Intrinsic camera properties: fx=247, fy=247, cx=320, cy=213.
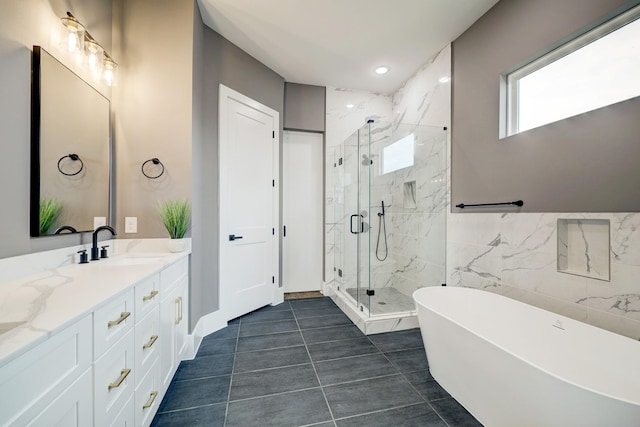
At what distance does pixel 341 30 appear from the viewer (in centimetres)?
247

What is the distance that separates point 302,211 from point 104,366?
2873mm

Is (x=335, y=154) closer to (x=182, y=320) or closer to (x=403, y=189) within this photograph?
(x=403, y=189)

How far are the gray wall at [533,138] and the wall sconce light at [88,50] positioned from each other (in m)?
3.08

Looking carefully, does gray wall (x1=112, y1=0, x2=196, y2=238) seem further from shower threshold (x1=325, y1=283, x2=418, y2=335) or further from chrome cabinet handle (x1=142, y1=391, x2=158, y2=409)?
shower threshold (x1=325, y1=283, x2=418, y2=335)

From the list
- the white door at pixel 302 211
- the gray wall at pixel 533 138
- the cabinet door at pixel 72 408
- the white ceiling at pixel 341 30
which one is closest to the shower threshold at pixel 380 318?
the white door at pixel 302 211

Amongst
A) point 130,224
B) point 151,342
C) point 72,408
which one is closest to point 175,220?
point 130,224

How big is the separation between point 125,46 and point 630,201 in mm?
3595

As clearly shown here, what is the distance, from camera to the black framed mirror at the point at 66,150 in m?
1.33

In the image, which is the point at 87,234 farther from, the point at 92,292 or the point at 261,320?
the point at 261,320

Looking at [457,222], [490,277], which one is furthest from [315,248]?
[490,277]

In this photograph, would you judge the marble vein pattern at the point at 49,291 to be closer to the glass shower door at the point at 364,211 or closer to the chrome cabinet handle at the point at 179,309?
the chrome cabinet handle at the point at 179,309

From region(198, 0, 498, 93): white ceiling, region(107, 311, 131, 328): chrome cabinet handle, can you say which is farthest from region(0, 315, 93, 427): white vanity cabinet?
region(198, 0, 498, 93): white ceiling

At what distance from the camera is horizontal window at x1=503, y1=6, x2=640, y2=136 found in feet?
4.71

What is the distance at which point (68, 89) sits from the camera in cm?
155
